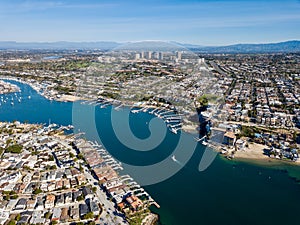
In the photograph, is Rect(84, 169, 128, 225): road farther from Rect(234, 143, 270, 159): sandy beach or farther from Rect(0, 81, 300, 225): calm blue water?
Rect(234, 143, 270, 159): sandy beach

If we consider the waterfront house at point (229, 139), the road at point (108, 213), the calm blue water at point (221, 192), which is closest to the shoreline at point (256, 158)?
the calm blue water at point (221, 192)

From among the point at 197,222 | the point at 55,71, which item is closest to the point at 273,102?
the point at 197,222

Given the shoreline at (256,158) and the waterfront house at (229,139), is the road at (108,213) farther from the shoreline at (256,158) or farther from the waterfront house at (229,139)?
the waterfront house at (229,139)

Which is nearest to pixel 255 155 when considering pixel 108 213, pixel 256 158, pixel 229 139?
pixel 256 158

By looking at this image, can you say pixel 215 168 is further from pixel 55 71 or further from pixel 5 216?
pixel 55 71

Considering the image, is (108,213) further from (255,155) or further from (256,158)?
(255,155)

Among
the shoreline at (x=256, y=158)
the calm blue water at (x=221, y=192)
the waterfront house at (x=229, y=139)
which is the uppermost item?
the waterfront house at (x=229, y=139)

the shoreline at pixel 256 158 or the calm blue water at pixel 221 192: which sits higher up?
the shoreline at pixel 256 158

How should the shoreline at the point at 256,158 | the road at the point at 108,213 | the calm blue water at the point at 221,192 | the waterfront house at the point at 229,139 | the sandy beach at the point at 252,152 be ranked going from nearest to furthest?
the road at the point at 108,213 < the calm blue water at the point at 221,192 < the shoreline at the point at 256,158 < the sandy beach at the point at 252,152 < the waterfront house at the point at 229,139

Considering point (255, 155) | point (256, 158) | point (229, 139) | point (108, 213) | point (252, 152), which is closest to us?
point (108, 213)

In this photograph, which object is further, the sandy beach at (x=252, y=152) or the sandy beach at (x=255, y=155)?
the sandy beach at (x=252, y=152)
